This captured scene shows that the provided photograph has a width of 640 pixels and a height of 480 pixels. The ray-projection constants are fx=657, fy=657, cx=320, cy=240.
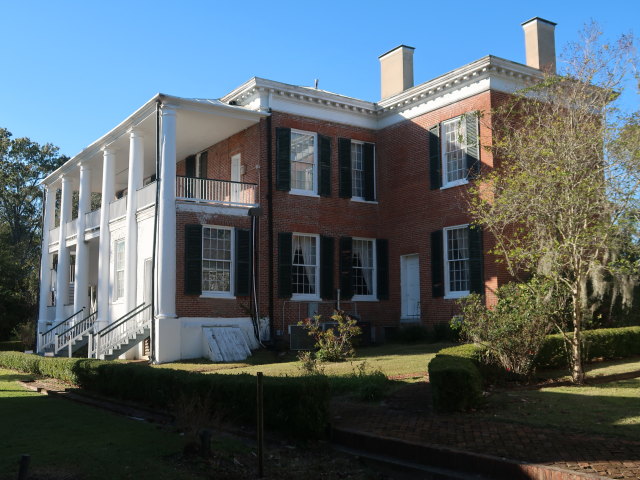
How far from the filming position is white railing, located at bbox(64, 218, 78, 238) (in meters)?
27.7

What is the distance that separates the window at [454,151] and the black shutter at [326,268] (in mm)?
4010

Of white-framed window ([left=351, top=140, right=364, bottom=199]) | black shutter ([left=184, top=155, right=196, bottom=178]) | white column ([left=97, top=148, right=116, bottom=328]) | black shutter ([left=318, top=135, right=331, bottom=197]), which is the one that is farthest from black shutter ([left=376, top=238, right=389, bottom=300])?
white column ([left=97, top=148, right=116, bottom=328])

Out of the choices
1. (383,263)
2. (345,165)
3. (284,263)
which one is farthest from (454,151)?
(284,263)

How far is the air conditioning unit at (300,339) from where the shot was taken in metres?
19.9

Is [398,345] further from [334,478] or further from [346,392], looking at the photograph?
[334,478]

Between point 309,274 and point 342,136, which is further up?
point 342,136

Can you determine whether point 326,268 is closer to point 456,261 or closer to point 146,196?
point 456,261

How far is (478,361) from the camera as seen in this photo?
38.5 ft

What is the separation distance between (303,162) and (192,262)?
17.6 ft

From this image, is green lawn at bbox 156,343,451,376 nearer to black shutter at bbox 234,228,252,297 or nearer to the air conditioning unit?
the air conditioning unit

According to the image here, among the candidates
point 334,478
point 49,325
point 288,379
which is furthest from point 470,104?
point 49,325

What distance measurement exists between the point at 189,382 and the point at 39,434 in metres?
2.32

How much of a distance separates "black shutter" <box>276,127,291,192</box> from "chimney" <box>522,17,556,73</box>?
8452 mm

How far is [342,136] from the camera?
23.1 meters
